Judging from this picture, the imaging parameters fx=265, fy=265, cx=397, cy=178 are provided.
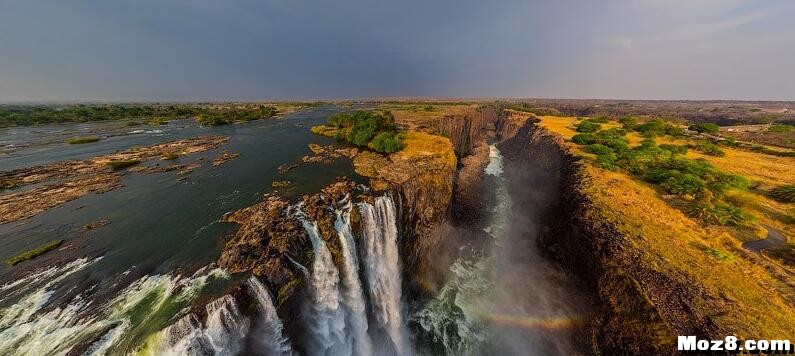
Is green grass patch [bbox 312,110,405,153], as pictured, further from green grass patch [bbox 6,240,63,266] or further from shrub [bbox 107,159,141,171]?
green grass patch [bbox 6,240,63,266]

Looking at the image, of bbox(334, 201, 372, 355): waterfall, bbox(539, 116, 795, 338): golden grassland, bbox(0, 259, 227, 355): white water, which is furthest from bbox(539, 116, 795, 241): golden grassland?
bbox(0, 259, 227, 355): white water

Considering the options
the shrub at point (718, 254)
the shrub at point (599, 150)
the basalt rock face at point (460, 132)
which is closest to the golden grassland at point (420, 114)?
the basalt rock face at point (460, 132)

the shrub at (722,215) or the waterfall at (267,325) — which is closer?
the waterfall at (267,325)

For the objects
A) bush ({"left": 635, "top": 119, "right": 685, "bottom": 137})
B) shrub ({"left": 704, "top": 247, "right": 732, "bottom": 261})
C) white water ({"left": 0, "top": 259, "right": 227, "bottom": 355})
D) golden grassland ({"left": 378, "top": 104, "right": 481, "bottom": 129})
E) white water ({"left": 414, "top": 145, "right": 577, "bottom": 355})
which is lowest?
white water ({"left": 414, "top": 145, "right": 577, "bottom": 355})

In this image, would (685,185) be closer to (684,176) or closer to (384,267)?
(684,176)

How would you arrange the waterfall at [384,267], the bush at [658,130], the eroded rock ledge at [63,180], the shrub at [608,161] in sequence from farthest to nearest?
the bush at [658,130], the shrub at [608,161], the eroded rock ledge at [63,180], the waterfall at [384,267]

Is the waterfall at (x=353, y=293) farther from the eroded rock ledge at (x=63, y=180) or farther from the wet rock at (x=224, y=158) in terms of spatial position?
the eroded rock ledge at (x=63, y=180)

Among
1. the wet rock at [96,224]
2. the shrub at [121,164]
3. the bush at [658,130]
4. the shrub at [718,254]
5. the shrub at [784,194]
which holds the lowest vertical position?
the shrub at [718,254]
